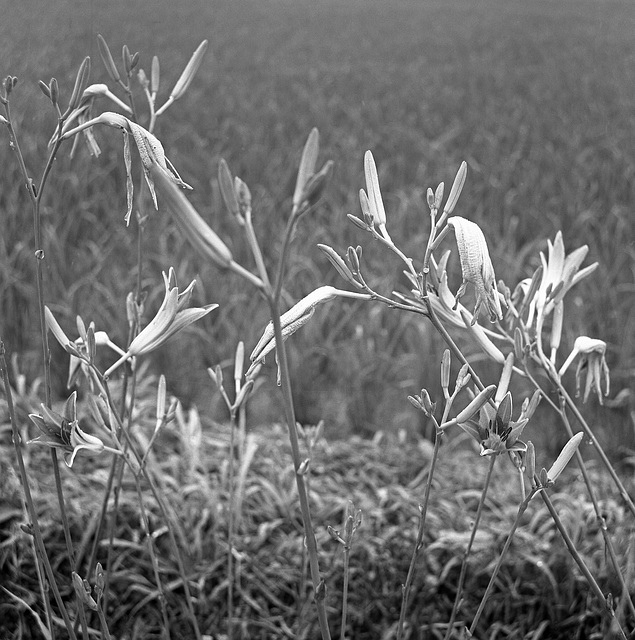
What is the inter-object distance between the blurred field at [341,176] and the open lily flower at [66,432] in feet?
2.28

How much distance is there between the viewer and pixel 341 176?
3.46 metres

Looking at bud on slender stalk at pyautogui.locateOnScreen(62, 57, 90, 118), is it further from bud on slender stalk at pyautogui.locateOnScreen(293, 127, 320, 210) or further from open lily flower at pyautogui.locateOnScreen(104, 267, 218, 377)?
bud on slender stalk at pyautogui.locateOnScreen(293, 127, 320, 210)

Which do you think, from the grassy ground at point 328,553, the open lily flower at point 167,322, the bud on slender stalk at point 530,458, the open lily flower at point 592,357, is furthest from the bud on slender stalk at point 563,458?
the grassy ground at point 328,553

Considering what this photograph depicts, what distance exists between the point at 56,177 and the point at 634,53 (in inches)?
283

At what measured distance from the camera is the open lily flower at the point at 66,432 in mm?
503

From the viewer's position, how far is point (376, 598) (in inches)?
46.7

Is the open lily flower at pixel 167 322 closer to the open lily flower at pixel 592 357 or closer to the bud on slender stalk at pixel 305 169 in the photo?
the bud on slender stalk at pixel 305 169

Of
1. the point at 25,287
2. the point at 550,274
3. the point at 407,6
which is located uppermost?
the point at 407,6

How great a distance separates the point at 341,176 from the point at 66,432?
10.0ft

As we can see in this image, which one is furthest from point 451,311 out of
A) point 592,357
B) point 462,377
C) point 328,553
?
point 328,553

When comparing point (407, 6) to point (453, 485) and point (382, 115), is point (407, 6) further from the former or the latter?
point (453, 485)

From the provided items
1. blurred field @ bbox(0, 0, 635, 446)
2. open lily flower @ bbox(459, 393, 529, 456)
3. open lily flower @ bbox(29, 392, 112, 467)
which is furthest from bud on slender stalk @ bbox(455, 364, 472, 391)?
blurred field @ bbox(0, 0, 635, 446)

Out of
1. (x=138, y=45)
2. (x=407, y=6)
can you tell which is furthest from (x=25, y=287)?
(x=407, y=6)

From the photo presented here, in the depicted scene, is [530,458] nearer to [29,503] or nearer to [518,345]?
[518,345]
